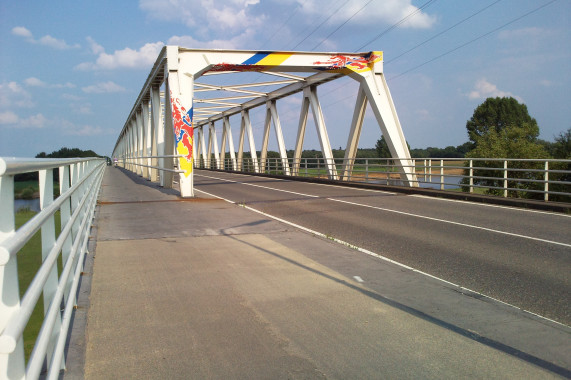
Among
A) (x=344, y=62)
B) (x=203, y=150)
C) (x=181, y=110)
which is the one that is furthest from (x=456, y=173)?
(x=203, y=150)

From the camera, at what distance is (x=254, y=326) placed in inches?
169

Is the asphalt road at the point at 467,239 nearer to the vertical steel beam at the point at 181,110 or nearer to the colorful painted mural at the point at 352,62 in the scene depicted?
the vertical steel beam at the point at 181,110

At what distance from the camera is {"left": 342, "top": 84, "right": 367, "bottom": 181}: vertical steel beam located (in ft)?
77.5

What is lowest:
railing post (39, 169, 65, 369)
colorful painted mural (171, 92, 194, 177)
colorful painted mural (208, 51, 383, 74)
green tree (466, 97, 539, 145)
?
railing post (39, 169, 65, 369)

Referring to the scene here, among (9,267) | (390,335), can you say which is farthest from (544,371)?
(9,267)

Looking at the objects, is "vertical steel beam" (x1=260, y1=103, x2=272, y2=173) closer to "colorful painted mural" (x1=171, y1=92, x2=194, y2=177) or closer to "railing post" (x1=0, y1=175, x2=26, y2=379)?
"colorful painted mural" (x1=171, y1=92, x2=194, y2=177)

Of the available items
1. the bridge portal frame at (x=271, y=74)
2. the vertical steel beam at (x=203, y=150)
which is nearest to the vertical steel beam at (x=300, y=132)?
the bridge portal frame at (x=271, y=74)

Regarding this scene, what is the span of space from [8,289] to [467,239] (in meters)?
8.26

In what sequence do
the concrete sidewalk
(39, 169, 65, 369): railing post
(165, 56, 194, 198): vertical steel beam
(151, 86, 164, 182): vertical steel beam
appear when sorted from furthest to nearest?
1. (151, 86, 164, 182): vertical steel beam
2. (165, 56, 194, 198): vertical steel beam
3. the concrete sidewalk
4. (39, 169, 65, 369): railing post

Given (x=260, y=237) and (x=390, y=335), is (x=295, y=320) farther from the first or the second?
(x=260, y=237)

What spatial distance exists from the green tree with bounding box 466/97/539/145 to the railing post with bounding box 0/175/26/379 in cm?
7168

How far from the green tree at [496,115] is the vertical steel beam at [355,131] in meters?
48.5

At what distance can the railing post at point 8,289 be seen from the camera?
161 centimetres

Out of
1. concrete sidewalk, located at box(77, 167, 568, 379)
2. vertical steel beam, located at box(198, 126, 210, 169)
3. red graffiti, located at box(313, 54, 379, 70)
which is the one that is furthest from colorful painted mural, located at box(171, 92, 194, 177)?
vertical steel beam, located at box(198, 126, 210, 169)
